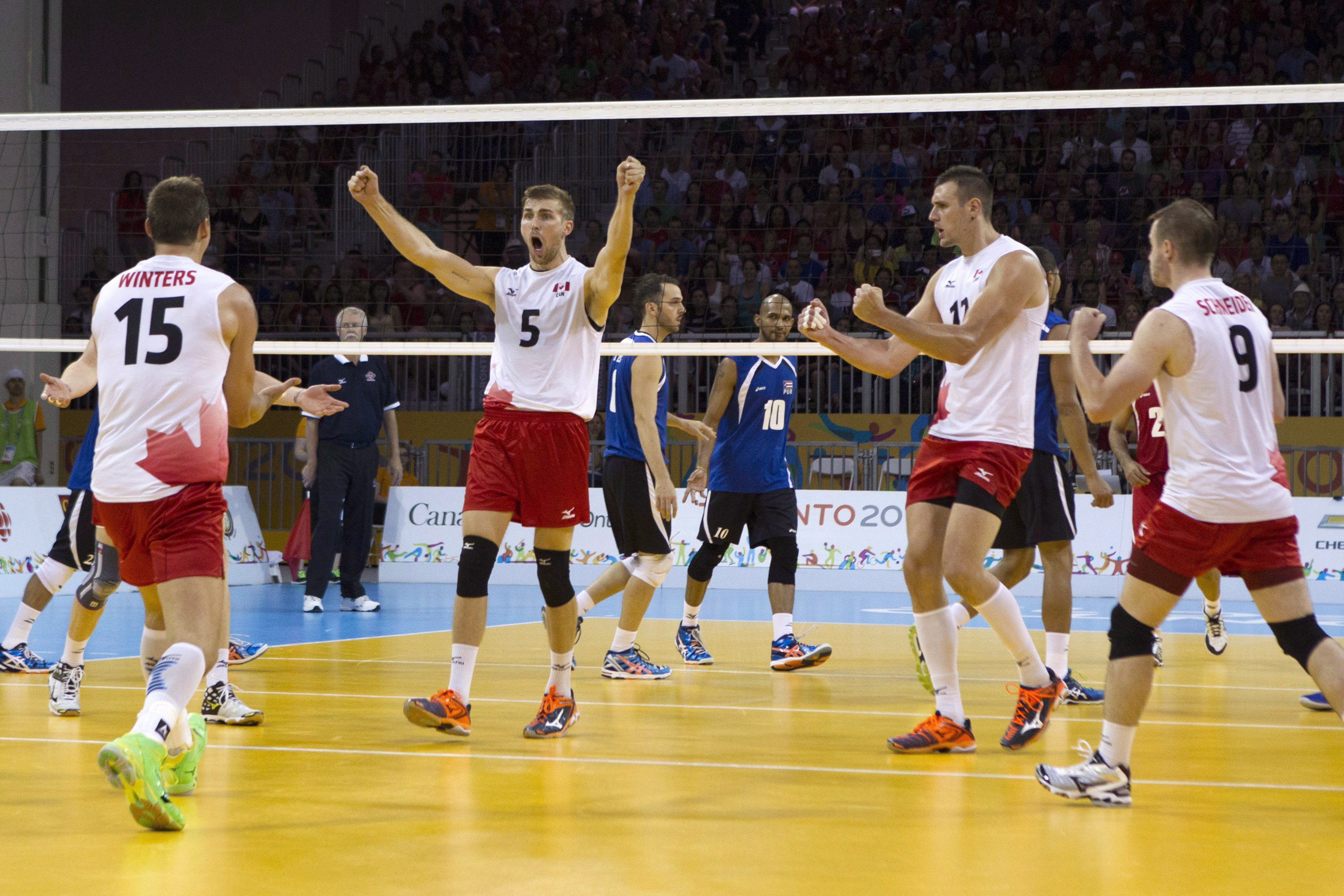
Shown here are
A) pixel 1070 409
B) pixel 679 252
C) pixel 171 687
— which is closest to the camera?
pixel 171 687

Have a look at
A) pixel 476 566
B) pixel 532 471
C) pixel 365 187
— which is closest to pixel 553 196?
→ pixel 365 187

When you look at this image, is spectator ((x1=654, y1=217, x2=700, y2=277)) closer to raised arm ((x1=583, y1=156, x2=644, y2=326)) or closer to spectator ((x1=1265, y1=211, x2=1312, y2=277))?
spectator ((x1=1265, y1=211, x2=1312, y2=277))

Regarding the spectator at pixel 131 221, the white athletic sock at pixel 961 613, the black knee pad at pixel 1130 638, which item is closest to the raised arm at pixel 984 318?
the black knee pad at pixel 1130 638

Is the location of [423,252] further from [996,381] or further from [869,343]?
[996,381]

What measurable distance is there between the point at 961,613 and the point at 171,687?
3903 millimetres

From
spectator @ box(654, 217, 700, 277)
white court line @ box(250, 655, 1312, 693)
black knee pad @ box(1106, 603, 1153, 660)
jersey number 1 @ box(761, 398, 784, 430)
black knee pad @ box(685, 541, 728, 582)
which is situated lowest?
white court line @ box(250, 655, 1312, 693)

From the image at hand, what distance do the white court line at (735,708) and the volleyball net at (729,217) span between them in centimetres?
746

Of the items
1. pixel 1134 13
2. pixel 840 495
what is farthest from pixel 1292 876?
pixel 1134 13

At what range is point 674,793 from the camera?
430 cm

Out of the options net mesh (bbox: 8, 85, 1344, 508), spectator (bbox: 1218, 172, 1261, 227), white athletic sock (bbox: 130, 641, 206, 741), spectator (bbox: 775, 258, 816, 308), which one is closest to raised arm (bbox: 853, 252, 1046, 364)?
white athletic sock (bbox: 130, 641, 206, 741)

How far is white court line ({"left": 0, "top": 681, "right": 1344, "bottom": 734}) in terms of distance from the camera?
5.85 m

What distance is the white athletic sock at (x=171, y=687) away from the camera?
3.76 m

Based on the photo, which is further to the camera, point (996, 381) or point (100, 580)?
point (100, 580)

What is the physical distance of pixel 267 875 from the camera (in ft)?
10.7
